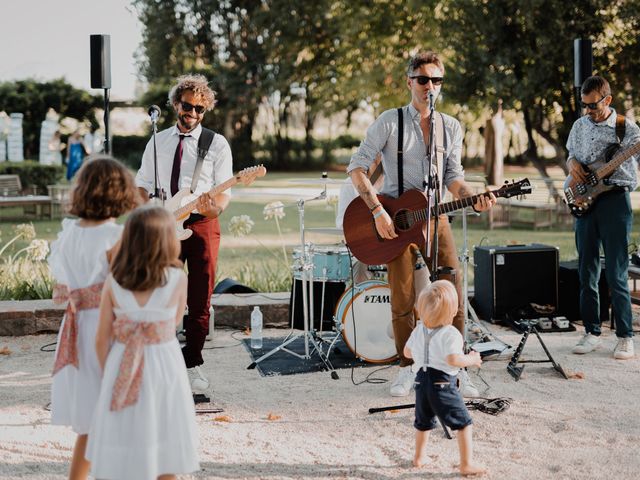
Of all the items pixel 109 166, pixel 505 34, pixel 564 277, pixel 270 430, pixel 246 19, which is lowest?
pixel 270 430

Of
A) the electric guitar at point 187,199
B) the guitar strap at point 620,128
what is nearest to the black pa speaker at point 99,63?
the electric guitar at point 187,199

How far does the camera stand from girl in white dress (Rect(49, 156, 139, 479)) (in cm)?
358

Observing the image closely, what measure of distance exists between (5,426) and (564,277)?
523 cm

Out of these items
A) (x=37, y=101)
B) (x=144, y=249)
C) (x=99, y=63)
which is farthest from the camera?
(x=37, y=101)

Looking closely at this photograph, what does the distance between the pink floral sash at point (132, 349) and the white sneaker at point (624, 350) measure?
14.2ft

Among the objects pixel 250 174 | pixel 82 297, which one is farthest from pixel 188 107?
pixel 82 297

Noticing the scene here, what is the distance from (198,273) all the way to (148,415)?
7.73 feet

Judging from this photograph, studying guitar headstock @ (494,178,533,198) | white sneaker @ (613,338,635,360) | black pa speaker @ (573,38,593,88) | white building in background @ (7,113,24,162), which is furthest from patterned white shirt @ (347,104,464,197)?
white building in background @ (7,113,24,162)

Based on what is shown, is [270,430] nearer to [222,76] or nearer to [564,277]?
[564,277]

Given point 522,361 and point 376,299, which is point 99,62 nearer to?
point 376,299

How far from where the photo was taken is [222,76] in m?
35.6

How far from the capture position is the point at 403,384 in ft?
18.9

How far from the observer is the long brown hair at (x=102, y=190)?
351cm

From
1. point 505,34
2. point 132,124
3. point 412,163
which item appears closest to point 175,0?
point 132,124
